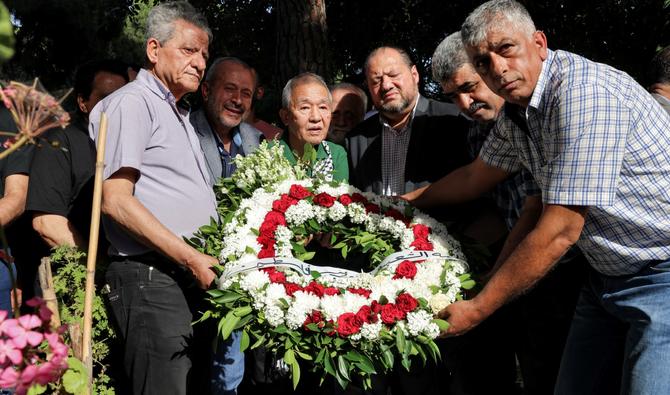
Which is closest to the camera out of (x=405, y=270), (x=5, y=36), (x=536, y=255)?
(x=5, y=36)

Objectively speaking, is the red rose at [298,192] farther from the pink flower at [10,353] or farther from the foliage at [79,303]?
the pink flower at [10,353]

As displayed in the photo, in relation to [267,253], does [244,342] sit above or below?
below

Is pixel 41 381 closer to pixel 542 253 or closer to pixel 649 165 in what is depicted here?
pixel 542 253

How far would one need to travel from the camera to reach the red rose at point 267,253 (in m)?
3.50

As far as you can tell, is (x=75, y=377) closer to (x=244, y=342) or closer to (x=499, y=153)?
(x=244, y=342)

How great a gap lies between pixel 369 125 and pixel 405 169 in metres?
0.47

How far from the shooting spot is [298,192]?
12.5 feet

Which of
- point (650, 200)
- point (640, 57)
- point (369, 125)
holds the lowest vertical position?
point (650, 200)

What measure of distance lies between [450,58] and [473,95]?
0.82ft

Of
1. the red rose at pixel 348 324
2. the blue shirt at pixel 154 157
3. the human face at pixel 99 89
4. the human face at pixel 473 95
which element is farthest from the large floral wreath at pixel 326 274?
the human face at pixel 99 89

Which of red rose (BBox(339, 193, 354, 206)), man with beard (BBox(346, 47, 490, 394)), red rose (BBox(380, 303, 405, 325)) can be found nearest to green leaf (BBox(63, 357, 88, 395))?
red rose (BBox(380, 303, 405, 325))

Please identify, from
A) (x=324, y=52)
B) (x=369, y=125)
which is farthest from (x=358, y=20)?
(x=369, y=125)

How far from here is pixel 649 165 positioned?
290 centimetres

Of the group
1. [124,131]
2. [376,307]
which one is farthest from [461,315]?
[124,131]
